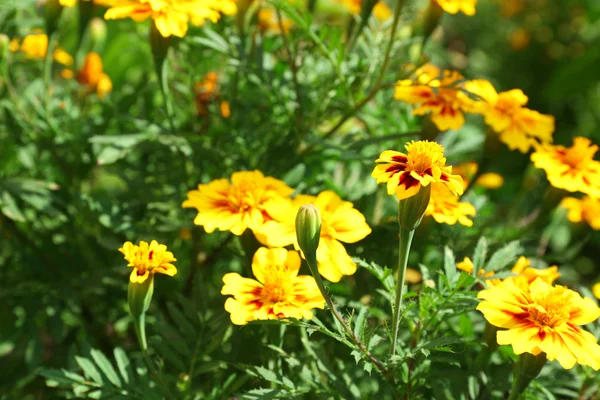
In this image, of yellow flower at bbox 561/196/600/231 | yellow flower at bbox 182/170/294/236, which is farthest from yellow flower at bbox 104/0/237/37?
yellow flower at bbox 561/196/600/231

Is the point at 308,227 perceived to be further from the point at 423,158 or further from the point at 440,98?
the point at 440,98

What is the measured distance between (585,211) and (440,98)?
435mm

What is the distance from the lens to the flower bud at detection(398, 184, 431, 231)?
2.61 ft

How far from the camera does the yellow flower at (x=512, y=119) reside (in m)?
1.21

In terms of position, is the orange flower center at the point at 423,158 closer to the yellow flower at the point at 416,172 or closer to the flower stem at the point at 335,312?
the yellow flower at the point at 416,172

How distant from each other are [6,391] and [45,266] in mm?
241

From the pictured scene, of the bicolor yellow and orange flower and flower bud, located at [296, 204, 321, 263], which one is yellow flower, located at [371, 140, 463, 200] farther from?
the bicolor yellow and orange flower

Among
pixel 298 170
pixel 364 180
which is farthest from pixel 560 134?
pixel 298 170

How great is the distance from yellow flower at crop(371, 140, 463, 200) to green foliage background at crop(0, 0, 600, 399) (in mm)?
203

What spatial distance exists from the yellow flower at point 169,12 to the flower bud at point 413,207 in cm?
42

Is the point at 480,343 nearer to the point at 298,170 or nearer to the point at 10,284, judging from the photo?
the point at 298,170

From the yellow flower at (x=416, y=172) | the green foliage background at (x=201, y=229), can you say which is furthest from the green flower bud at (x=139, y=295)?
the yellow flower at (x=416, y=172)

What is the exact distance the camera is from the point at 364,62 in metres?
1.26

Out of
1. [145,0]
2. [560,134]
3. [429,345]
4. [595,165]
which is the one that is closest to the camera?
[429,345]
